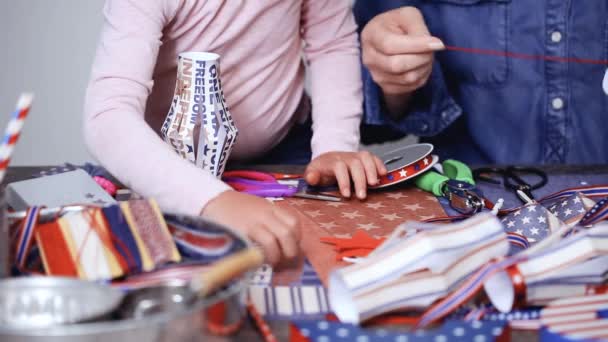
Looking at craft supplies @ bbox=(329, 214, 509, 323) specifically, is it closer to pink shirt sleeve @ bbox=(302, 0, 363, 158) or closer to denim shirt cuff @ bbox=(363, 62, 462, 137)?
pink shirt sleeve @ bbox=(302, 0, 363, 158)

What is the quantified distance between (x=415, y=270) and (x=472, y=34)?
2.87ft

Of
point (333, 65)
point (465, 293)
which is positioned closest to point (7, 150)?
point (465, 293)

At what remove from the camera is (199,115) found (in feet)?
Result: 2.89

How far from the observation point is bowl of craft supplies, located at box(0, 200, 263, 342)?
477 mm

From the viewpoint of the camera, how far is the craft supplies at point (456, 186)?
2.83 ft

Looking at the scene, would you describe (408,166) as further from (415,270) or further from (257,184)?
(415,270)

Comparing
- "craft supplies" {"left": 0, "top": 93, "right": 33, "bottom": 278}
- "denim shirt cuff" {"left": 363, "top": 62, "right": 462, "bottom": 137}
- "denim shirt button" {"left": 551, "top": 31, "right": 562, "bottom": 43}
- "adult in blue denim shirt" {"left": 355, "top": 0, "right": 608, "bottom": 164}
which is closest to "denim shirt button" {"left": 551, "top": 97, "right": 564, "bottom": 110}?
"adult in blue denim shirt" {"left": 355, "top": 0, "right": 608, "bottom": 164}

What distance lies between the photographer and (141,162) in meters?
Answer: 0.83

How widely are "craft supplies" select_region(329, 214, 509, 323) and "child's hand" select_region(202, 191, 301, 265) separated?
10cm

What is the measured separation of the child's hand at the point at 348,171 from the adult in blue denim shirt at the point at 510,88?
0.99ft

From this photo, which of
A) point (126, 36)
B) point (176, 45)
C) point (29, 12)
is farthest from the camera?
point (29, 12)

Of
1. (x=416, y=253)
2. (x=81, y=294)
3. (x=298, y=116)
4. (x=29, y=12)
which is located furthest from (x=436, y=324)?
(x=29, y=12)

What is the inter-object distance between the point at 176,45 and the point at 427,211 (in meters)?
0.43

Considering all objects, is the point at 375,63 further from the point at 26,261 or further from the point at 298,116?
the point at 26,261
